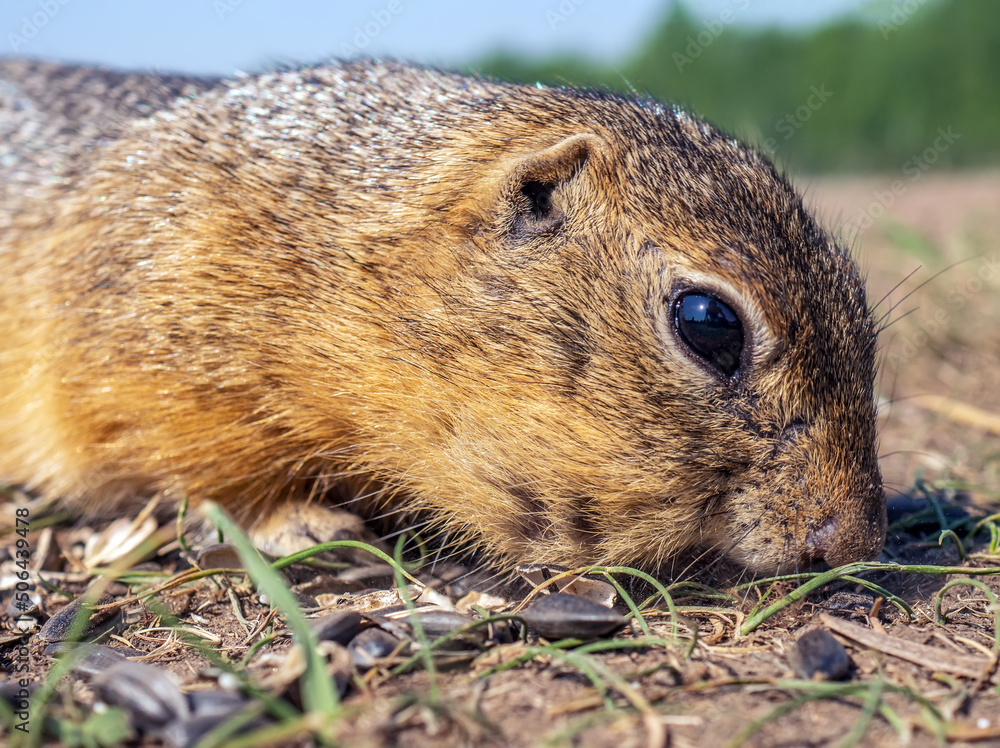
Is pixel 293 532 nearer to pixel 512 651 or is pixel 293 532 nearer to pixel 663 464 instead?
pixel 512 651

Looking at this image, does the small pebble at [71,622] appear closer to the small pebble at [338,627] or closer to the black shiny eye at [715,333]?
the small pebble at [338,627]

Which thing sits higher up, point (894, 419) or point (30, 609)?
point (894, 419)

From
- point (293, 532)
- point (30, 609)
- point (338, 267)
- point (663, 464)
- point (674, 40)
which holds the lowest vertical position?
point (30, 609)

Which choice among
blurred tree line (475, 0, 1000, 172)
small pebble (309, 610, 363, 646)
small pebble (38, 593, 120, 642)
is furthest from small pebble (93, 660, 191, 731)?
blurred tree line (475, 0, 1000, 172)

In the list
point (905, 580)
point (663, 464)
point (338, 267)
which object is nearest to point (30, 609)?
point (338, 267)

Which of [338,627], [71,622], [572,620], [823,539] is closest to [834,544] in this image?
[823,539]

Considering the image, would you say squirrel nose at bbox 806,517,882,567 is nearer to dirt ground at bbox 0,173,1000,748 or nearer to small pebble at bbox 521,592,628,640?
dirt ground at bbox 0,173,1000,748
